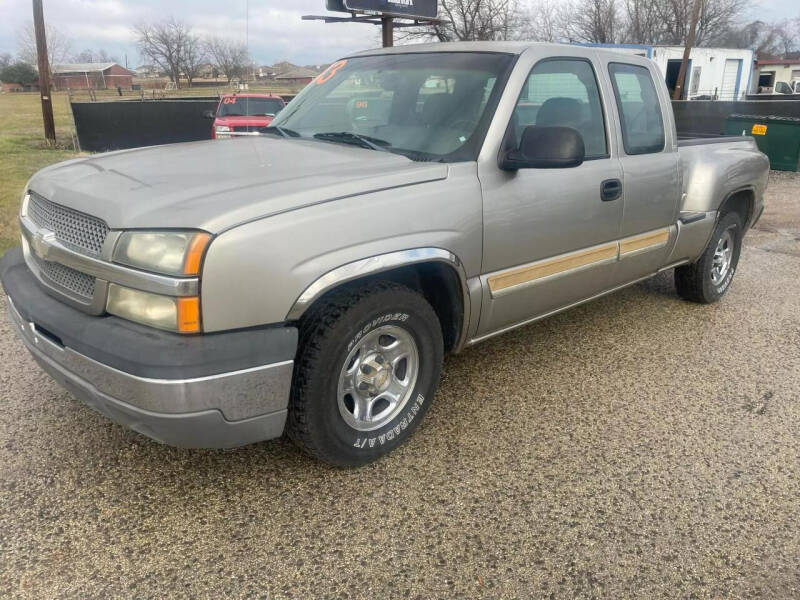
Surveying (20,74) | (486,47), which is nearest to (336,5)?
(486,47)

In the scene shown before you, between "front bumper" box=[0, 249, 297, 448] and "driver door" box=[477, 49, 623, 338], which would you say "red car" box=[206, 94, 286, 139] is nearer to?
"driver door" box=[477, 49, 623, 338]

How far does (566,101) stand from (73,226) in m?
2.61

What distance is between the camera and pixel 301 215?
246 cm

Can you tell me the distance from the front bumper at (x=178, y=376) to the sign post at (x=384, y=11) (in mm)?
12081

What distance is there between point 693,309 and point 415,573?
3791 mm

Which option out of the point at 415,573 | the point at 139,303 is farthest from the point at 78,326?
the point at 415,573

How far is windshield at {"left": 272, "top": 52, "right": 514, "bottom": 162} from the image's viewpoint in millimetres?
3252

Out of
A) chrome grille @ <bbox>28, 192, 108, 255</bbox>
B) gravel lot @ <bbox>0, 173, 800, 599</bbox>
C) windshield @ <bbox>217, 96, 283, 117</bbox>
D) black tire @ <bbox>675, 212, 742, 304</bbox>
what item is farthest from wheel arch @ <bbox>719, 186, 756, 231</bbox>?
windshield @ <bbox>217, 96, 283, 117</bbox>

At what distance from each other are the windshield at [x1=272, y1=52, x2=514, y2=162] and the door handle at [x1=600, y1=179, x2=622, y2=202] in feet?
2.88

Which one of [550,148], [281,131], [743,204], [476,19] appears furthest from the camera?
[476,19]

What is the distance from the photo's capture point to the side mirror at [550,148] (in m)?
3.02

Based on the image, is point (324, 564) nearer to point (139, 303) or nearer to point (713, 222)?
point (139, 303)

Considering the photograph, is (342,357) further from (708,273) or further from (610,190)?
(708,273)

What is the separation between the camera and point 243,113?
→ 50.2 ft
